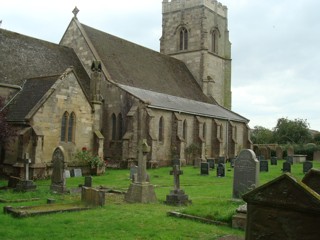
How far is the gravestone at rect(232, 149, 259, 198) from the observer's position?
11.9 meters

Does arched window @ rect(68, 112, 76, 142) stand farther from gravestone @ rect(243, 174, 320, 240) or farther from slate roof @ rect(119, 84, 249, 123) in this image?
gravestone @ rect(243, 174, 320, 240)

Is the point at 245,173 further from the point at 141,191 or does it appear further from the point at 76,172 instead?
the point at 76,172

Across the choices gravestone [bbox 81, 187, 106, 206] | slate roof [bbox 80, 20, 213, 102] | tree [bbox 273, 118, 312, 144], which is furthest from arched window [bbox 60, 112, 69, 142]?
tree [bbox 273, 118, 312, 144]

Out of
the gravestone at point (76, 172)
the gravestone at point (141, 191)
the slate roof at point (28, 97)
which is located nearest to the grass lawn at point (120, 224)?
the gravestone at point (141, 191)

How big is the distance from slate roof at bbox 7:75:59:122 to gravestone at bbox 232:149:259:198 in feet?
42.4

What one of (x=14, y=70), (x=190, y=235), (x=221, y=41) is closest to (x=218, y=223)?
(x=190, y=235)

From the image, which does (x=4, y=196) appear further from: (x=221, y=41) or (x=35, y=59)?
(x=221, y=41)

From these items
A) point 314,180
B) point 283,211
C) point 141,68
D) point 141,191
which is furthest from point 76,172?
point 283,211

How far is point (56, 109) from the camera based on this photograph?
864 inches

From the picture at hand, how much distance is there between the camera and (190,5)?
148ft

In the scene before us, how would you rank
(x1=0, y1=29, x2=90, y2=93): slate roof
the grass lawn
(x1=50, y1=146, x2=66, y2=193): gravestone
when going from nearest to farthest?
1. the grass lawn
2. (x1=50, y1=146, x2=66, y2=193): gravestone
3. (x1=0, y1=29, x2=90, y2=93): slate roof

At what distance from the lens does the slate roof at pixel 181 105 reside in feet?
98.6

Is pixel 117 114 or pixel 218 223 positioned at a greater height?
pixel 117 114

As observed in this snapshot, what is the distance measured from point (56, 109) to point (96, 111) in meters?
3.62
